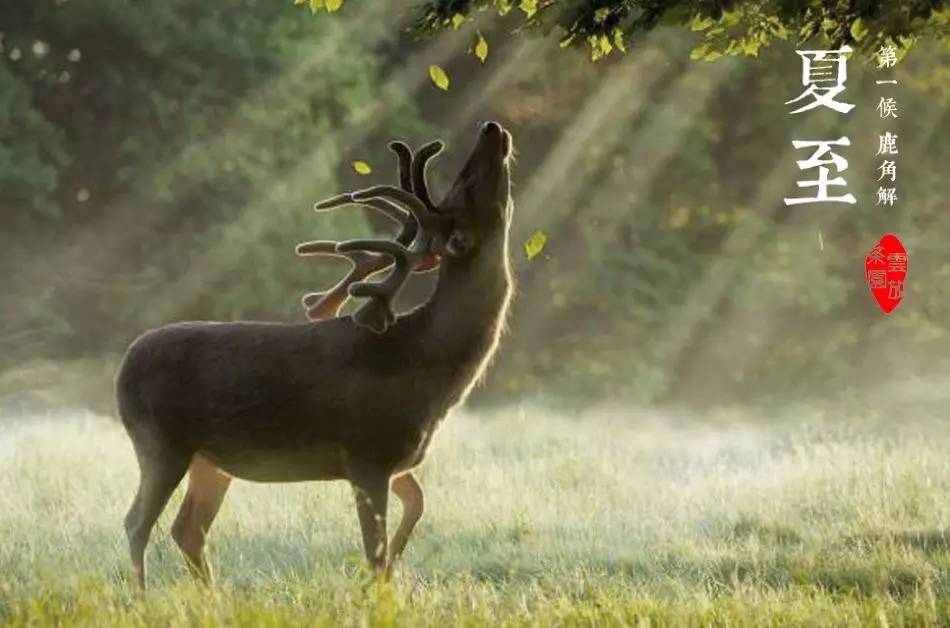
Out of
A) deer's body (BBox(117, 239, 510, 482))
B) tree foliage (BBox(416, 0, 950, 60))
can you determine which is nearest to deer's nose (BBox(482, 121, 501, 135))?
tree foliage (BBox(416, 0, 950, 60))

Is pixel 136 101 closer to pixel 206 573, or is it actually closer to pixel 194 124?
pixel 194 124

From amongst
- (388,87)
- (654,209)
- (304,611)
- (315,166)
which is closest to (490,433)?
(315,166)

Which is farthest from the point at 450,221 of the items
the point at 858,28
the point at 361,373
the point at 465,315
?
the point at 858,28

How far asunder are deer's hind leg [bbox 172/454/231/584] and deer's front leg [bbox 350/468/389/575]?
2.49 feet

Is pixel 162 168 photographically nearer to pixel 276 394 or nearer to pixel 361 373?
pixel 276 394

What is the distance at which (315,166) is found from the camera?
1548 cm

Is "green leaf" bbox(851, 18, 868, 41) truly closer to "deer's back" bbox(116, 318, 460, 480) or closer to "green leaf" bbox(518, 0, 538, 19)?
"green leaf" bbox(518, 0, 538, 19)

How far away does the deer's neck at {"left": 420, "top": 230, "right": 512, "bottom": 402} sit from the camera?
6957 mm

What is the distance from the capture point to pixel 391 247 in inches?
272

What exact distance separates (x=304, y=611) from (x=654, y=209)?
12769 millimetres

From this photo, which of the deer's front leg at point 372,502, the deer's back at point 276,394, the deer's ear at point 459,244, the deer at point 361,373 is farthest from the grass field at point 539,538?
the deer's ear at point 459,244

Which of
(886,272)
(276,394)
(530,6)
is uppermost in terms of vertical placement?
(886,272)

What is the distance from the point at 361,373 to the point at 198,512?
1082mm

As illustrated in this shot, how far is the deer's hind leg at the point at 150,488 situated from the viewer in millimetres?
7168
